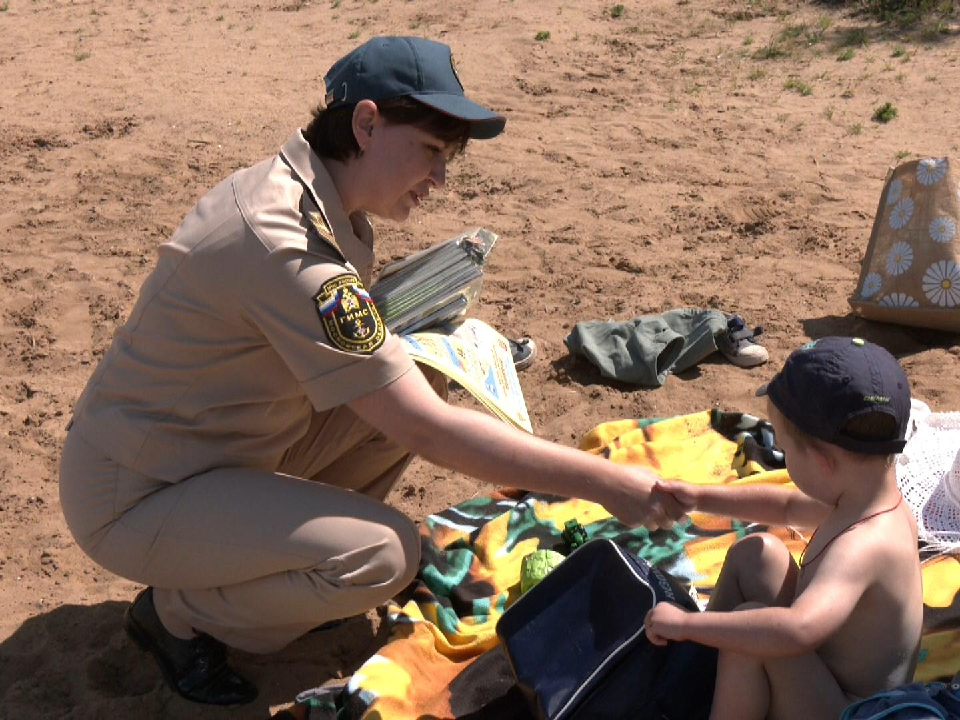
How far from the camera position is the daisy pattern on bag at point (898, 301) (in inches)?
185

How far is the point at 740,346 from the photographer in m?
4.68

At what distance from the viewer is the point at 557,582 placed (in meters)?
2.84

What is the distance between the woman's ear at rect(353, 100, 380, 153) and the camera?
2.79 m

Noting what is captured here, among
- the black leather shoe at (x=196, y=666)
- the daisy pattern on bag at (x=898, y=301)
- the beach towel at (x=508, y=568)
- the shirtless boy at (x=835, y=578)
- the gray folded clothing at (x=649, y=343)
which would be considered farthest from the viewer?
the daisy pattern on bag at (x=898, y=301)

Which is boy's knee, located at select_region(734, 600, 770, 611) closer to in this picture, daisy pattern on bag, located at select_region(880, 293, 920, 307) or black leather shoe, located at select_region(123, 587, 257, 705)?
black leather shoe, located at select_region(123, 587, 257, 705)

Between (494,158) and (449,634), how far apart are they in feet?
13.2

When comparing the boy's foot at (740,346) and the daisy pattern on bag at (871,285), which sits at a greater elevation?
the daisy pattern on bag at (871,285)

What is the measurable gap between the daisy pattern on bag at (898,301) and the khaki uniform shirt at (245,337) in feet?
8.38

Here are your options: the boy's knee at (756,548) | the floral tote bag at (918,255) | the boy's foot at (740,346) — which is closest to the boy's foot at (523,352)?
the boy's foot at (740,346)

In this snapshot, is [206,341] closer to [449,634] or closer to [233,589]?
[233,589]

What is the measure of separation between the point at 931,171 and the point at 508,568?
2.57m

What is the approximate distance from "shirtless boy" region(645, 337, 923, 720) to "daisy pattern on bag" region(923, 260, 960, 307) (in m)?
2.40

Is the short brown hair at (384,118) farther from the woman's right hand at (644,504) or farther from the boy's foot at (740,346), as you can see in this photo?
the boy's foot at (740,346)

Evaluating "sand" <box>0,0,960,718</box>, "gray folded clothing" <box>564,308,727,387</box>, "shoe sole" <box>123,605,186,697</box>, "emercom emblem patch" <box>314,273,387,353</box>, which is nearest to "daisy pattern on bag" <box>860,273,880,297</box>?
"sand" <box>0,0,960,718</box>
